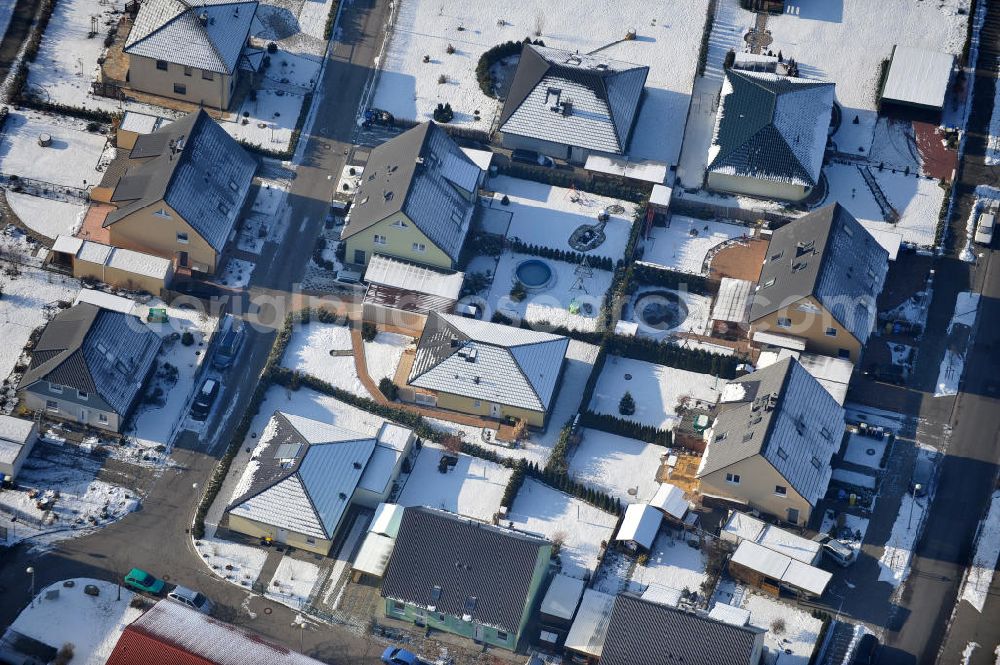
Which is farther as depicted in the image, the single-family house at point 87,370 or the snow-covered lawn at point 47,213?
the snow-covered lawn at point 47,213

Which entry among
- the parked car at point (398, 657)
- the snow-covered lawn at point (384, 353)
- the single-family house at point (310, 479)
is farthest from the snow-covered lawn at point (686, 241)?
the parked car at point (398, 657)

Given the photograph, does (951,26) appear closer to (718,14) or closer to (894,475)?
(718,14)

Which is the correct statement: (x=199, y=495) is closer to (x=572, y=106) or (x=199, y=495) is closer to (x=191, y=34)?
(x=191, y=34)

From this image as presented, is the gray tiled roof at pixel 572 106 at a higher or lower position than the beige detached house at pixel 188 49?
higher

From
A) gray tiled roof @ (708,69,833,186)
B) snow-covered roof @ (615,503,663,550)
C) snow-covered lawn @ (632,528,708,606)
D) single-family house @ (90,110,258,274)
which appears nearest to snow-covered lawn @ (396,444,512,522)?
snow-covered roof @ (615,503,663,550)

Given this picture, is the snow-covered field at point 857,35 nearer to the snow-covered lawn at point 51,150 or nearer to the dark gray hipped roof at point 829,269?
the dark gray hipped roof at point 829,269

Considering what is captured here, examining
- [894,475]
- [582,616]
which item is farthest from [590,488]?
[894,475]

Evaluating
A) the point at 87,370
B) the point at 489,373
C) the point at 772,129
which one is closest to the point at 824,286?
the point at 772,129
